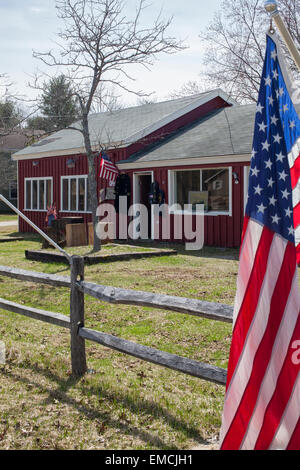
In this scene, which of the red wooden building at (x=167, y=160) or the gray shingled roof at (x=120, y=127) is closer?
the red wooden building at (x=167, y=160)

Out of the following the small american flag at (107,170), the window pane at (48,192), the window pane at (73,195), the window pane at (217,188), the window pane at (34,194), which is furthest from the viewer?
the window pane at (34,194)

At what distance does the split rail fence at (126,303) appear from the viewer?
3.88 metres

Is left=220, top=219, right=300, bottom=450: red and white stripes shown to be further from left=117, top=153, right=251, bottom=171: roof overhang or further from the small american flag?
the small american flag

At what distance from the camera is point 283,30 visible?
277 cm

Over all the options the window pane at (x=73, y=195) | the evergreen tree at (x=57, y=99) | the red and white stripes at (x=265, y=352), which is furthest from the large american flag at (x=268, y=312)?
the window pane at (x=73, y=195)

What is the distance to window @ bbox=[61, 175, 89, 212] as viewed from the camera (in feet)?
63.6

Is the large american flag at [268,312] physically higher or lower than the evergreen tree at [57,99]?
lower

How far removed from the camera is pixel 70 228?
14898mm

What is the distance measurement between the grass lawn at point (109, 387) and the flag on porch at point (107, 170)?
8233 mm

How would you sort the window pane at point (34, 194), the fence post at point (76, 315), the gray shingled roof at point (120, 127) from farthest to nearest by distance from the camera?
the window pane at point (34, 194) < the gray shingled roof at point (120, 127) < the fence post at point (76, 315)

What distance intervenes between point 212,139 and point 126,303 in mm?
12543

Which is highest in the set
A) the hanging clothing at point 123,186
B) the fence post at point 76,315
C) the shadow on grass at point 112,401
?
the hanging clothing at point 123,186

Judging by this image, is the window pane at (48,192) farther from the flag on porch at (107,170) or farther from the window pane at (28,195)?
the flag on porch at (107,170)

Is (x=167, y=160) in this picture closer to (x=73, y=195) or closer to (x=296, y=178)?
(x=73, y=195)
